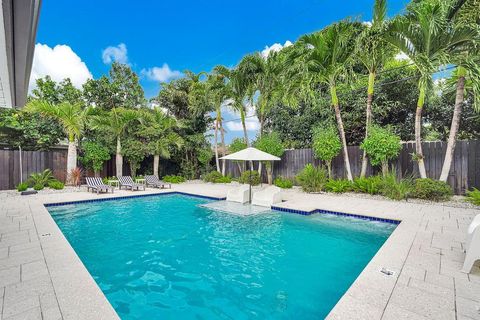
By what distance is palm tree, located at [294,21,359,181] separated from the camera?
1038cm

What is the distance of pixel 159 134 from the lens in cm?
1619

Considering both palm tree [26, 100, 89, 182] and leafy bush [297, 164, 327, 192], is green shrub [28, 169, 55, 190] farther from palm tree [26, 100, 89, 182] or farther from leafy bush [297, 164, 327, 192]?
leafy bush [297, 164, 327, 192]

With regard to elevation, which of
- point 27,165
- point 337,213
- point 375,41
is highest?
point 375,41

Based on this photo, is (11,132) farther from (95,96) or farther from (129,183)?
(129,183)

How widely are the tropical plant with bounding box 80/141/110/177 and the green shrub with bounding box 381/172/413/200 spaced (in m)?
14.8

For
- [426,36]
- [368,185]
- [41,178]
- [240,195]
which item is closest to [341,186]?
[368,185]

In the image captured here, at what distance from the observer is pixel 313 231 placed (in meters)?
6.32

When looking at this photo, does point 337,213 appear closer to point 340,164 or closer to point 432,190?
point 432,190

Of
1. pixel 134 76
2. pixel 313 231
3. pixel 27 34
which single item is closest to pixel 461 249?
pixel 313 231

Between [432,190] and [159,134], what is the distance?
1438cm

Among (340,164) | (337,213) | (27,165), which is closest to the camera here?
(337,213)

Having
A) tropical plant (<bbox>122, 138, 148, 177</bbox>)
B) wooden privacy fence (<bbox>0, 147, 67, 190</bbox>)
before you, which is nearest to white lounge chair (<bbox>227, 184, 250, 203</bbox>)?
tropical plant (<bbox>122, 138, 148, 177</bbox>)

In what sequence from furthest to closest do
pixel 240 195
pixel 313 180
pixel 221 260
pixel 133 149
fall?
pixel 133 149
pixel 313 180
pixel 240 195
pixel 221 260

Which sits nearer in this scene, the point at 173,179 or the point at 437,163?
the point at 437,163
